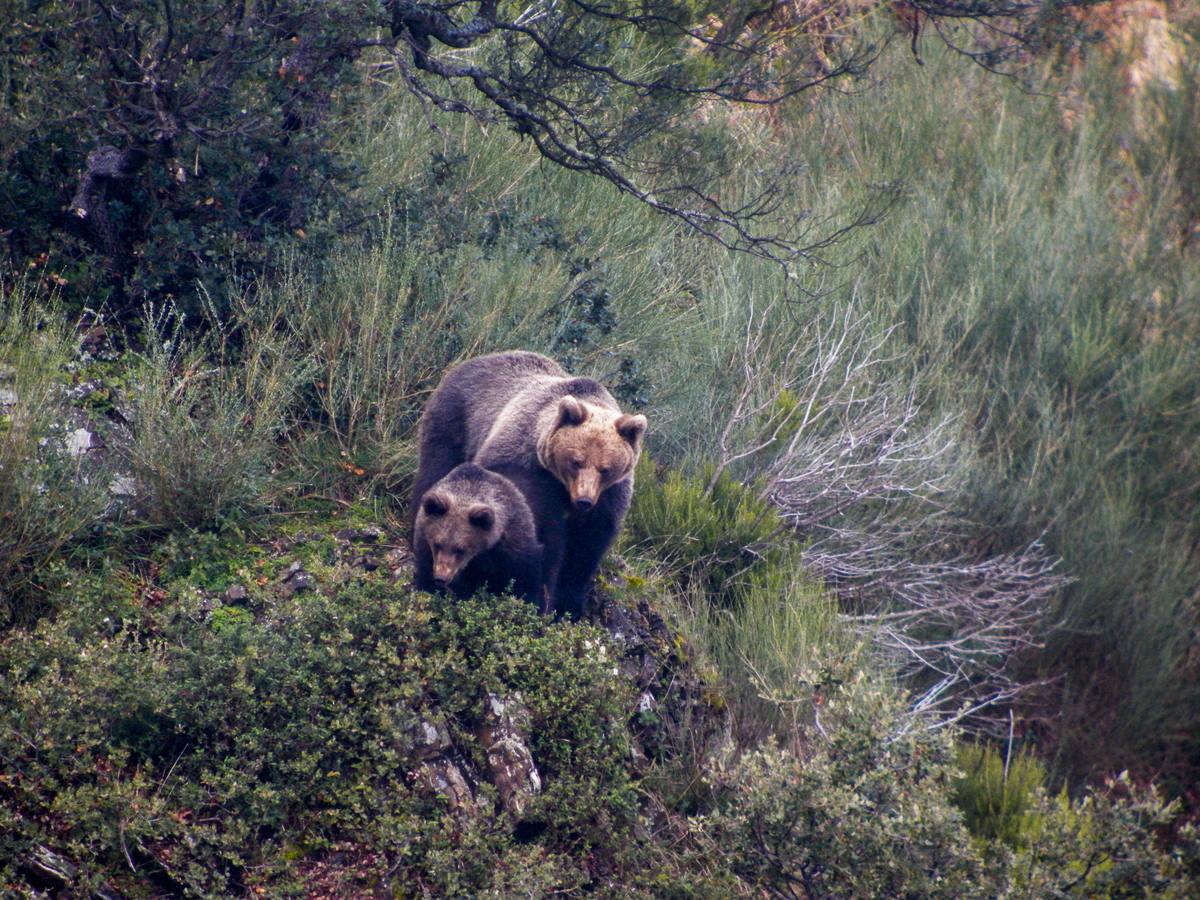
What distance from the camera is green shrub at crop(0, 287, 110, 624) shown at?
498 centimetres

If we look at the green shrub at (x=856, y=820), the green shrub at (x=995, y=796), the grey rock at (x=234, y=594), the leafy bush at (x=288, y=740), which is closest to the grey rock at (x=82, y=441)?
the leafy bush at (x=288, y=740)

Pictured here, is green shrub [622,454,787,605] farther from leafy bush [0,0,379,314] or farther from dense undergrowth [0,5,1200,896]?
leafy bush [0,0,379,314]

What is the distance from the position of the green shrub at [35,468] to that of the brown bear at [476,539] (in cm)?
164

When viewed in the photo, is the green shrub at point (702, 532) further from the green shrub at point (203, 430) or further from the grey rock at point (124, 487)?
the grey rock at point (124, 487)

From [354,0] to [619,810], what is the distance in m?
4.85

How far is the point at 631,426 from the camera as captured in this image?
5.78 metres

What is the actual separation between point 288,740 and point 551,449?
6.53 ft

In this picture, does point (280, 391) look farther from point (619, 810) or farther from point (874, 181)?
point (874, 181)

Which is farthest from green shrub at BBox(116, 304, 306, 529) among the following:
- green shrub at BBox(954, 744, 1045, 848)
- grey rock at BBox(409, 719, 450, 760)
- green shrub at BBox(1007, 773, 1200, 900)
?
green shrub at BBox(954, 744, 1045, 848)

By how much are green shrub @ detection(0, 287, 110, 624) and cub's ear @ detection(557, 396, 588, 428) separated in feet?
7.59

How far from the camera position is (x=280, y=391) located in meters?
6.38

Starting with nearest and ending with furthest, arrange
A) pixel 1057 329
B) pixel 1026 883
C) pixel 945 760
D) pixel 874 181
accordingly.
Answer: pixel 1026 883 < pixel 945 760 < pixel 1057 329 < pixel 874 181

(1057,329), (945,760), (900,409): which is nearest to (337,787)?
(945,760)

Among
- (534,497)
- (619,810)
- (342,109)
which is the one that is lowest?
(619,810)
